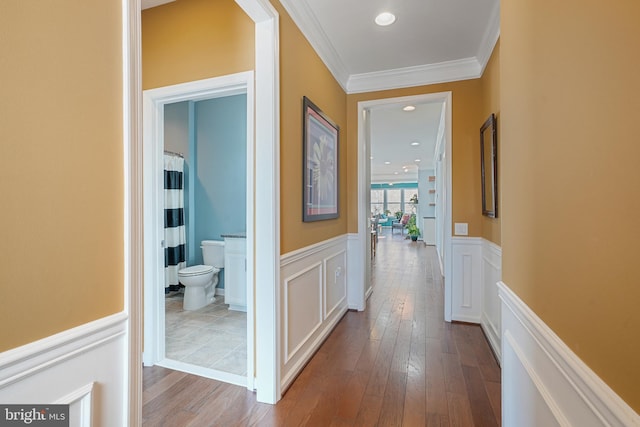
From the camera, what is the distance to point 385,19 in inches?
93.8

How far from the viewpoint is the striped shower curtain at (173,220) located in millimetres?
3725

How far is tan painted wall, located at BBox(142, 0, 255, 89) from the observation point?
2.06m

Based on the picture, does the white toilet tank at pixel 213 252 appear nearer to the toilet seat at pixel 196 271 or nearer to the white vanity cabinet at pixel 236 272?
the toilet seat at pixel 196 271

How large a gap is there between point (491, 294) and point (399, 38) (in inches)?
97.6

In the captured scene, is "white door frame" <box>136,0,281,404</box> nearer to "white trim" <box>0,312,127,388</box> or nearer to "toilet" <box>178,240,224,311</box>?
"white trim" <box>0,312,127,388</box>

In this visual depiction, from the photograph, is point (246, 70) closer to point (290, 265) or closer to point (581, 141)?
point (290, 265)

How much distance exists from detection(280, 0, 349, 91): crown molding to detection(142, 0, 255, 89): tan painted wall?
0.35 metres

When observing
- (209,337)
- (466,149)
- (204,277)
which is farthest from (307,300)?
(466,149)

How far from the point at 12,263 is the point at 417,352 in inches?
105

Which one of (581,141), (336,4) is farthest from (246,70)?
(581,141)

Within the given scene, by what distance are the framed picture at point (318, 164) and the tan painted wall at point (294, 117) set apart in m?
0.07

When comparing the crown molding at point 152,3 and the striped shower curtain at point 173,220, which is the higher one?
the crown molding at point 152,3

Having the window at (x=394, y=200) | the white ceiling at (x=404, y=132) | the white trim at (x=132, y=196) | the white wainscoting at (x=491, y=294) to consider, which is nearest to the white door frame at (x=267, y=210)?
the white trim at (x=132, y=196)

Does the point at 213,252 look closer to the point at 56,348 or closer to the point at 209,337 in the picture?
the point at 209,337
